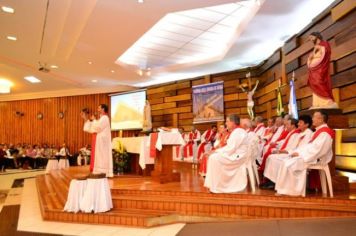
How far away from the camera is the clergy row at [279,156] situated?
4.08m

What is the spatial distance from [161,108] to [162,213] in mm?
8903

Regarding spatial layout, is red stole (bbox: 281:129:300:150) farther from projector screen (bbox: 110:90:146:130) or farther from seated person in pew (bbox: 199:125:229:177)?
projector screen (bbox: 110:90:146:130)

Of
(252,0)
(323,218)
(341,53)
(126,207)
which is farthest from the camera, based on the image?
(252,0)

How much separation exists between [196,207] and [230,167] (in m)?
0.75

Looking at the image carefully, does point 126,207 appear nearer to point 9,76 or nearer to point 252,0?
point 252,0

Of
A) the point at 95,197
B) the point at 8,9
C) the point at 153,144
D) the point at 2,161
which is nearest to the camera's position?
the point at 95,197

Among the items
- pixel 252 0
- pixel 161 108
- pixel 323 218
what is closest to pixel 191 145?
pixel 161 108

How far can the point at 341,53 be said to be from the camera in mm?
5598

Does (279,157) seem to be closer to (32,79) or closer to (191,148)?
(191,148)

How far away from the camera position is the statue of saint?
471 cm

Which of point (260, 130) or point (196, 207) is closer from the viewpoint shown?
point (196, 207)

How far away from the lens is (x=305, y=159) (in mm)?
4062

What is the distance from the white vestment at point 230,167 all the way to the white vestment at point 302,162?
587 mm

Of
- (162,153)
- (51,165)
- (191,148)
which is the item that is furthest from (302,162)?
(51,165)
